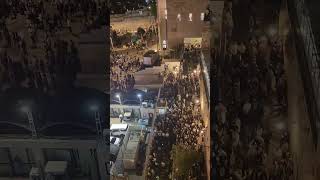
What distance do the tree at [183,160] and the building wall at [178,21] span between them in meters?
0.88

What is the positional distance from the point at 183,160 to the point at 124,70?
822 millimetres

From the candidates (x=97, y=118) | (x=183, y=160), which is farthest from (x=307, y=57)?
(x=183, y=160)

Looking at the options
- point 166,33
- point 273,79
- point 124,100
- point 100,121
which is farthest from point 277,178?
point 166,33

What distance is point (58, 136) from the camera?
2590mm

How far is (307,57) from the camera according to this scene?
2.08m

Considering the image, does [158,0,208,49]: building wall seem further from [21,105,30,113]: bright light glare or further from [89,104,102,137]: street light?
[21,105,30,113]: bright light glare

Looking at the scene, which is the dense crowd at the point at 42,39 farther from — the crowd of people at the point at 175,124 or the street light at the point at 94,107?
the crowd of people at the point at 175,124

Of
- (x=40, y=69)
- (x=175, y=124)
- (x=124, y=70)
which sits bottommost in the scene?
(x=175, y=124)

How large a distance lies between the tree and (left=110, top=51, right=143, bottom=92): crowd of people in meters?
0.64

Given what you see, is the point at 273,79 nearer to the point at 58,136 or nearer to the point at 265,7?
the point at 265,7

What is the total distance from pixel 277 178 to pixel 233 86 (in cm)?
54

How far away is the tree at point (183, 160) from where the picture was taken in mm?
3576

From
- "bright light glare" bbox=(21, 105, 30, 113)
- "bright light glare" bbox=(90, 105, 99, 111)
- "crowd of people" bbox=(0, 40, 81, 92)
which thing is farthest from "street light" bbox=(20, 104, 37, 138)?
"bright light glare" bbox=(90, 105, 99, 111)

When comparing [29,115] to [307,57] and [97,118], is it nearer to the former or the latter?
[97,118]
